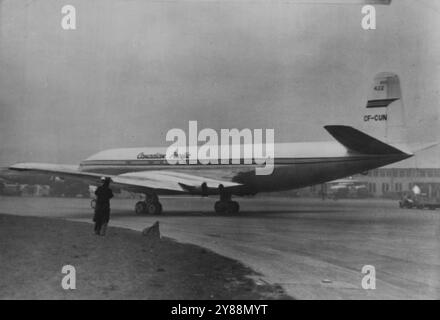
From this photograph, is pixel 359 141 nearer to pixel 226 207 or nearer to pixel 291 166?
pixel 291 166

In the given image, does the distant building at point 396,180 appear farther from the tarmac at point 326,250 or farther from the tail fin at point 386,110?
the tarmac at point 326,250

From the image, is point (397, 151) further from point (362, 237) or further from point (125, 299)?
point (125, 299)

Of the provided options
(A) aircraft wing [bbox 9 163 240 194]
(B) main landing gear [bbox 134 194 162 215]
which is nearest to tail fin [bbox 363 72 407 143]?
(A) aircraft wing [bbox 9 163 240 194]

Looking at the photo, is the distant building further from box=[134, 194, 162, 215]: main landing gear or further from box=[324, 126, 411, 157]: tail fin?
box=[134, 194, 162, 215]: main landing gear

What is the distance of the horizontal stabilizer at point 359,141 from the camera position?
1489cm

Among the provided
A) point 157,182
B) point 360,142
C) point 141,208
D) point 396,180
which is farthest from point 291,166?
point 396,180

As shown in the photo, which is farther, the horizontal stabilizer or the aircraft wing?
the aircraft wing

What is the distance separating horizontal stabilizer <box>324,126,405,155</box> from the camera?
586 inches

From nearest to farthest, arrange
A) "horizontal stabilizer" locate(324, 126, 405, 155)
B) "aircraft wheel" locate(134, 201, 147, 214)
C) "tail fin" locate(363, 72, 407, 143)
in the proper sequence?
"horizontal stabilizer" locate(324, 126, 405, 155)
"tail fin" locate(363, 72, 407, 143)
"aircraft wheel" locate(134, 201, 147, 214)

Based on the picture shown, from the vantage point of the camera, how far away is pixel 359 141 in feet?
52.8

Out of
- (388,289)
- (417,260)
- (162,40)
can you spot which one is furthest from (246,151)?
(388,289)

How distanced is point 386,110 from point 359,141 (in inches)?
90.3

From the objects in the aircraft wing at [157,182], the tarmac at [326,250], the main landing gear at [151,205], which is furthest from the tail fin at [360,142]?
the main landing gear at [151,205]

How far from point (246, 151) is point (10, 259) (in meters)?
10.9
